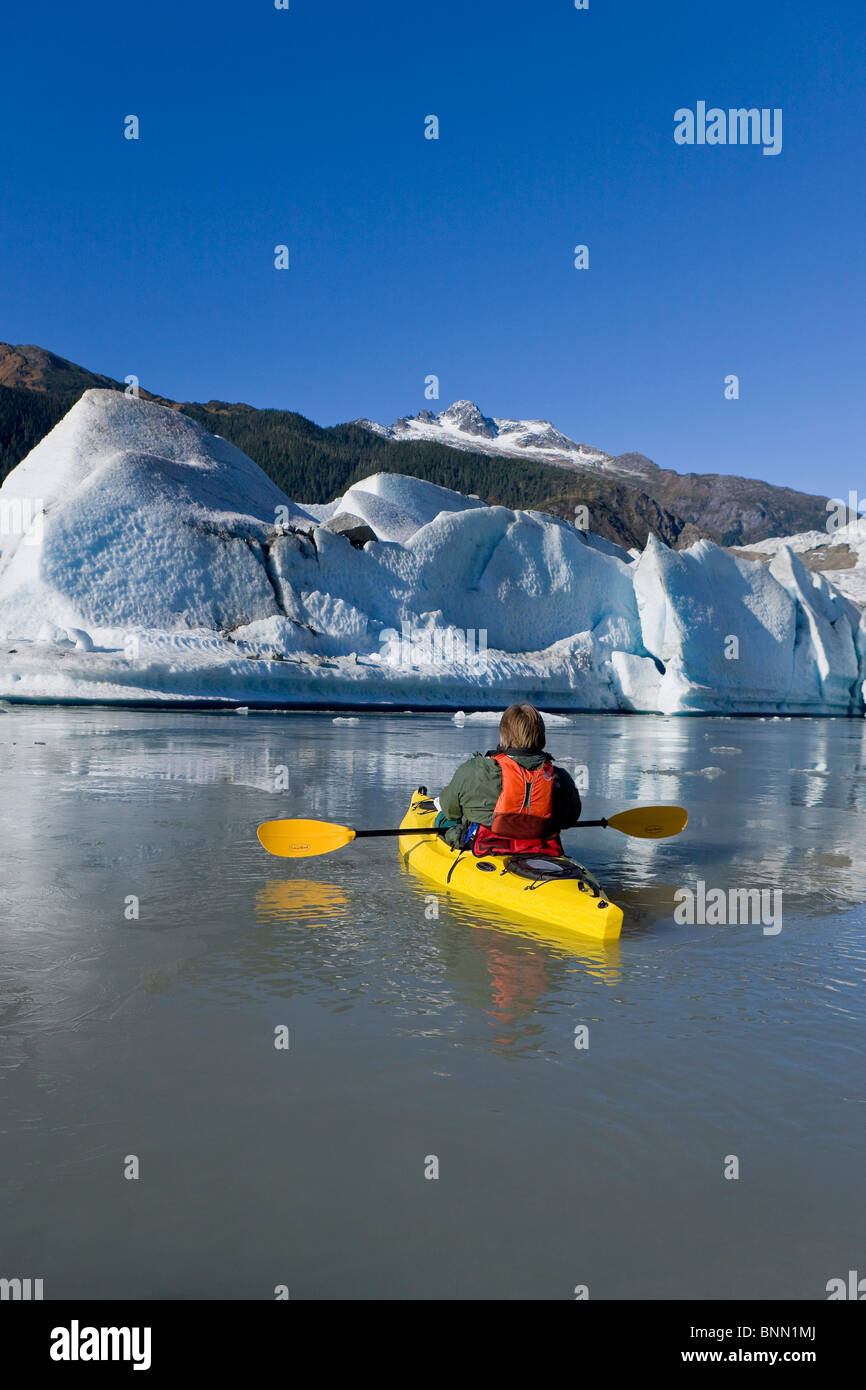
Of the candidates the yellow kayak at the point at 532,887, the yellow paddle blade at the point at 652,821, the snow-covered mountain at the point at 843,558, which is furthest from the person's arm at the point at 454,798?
the snow-covered mountain at the point at 843,558

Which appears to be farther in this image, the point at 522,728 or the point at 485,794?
the point at 485,794

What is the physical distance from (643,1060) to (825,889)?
9.41 ft

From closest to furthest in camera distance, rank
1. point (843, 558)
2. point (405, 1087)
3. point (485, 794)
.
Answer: point (405, 1087) < point (485, 794) < point (843, 558)

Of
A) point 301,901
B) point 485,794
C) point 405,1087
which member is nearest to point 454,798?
point 485,794

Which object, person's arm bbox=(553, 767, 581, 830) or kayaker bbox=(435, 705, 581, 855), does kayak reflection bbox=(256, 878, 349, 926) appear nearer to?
kayaker bbox=(435, 705, 581, 855)

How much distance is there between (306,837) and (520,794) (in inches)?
55.3

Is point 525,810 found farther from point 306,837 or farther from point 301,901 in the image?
point 306,837

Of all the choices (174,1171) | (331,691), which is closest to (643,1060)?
(174,1171)

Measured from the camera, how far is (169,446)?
29.2 m

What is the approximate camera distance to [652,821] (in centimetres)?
592

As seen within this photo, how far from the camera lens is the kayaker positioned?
14.9ft

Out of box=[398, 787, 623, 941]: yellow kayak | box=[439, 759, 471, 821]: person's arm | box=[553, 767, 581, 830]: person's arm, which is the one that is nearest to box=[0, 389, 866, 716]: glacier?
box=[439, 759, 471, 821]: person's arm

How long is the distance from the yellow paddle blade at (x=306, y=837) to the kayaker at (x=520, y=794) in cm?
88

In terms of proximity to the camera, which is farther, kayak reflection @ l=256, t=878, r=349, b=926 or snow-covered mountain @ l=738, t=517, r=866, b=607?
snow-covered mountain @ l=738, t=517, r=866, b=607
